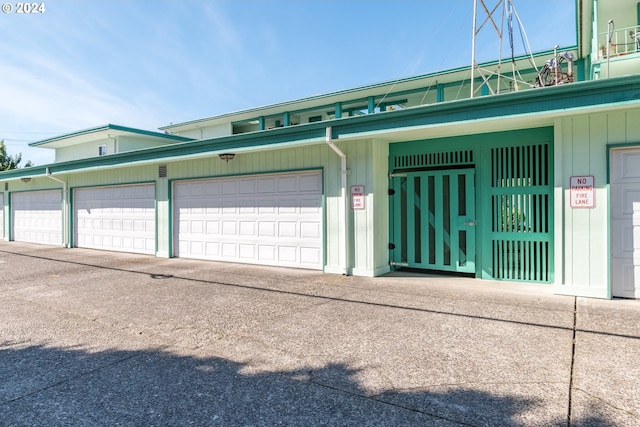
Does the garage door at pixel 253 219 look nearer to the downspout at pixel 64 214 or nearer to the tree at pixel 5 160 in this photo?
the downspout at pixel 64 214

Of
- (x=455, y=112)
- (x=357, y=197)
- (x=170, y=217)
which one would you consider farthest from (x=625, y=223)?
(x=170, y=217)

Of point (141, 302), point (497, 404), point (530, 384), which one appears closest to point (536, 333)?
point (530, 384)

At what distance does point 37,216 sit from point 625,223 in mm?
18614

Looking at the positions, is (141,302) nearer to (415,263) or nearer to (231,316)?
(231,316)

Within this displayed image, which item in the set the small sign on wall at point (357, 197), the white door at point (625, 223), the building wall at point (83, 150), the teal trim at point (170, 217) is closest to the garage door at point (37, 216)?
the building wall at point (83, 150)

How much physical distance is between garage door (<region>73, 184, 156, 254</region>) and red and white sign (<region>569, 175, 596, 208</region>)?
10119 millimetres

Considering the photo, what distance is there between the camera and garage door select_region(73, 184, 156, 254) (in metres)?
11.0

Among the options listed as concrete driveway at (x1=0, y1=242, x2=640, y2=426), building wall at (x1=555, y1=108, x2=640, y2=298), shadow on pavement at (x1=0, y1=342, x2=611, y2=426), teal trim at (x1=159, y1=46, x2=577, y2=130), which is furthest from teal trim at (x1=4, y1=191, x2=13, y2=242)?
building wall at (x1=555, y1=108, x2=640, y2=298)

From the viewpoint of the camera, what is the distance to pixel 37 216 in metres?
15.0

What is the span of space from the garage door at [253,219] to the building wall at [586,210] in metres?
4.29

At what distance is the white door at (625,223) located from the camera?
5.24 meters

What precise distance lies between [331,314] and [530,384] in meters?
2.42

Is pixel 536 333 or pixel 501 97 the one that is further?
pixel 501 97

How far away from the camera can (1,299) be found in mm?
5793
